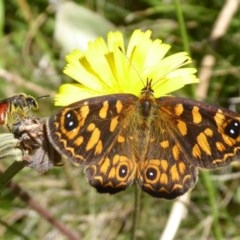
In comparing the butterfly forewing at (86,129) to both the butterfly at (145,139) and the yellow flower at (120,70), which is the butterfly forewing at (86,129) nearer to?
the butterfly at (145,139)

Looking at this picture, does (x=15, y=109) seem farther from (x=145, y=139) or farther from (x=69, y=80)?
(x=69, y=80)

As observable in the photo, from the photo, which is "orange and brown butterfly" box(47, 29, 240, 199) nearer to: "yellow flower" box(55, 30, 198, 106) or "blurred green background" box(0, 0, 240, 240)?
"yellow flower" box(55, 30, 198, 106)

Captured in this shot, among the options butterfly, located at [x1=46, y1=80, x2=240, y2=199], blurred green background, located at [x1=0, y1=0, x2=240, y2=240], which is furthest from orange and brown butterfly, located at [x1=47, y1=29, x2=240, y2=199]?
blurred green background, located at [x1=0, y1=0, x2=240, y2=240]

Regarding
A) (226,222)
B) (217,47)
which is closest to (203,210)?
(226,222)

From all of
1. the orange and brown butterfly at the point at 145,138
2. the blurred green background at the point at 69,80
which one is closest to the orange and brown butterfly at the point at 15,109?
A: the orange and brown butterfly at the point at 145,138

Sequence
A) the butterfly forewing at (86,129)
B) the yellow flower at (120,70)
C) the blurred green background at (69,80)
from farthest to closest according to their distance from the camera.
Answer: the blurred green background at (69,80)
the yellow flower at (120,70)
the butterfly forewing at (86,129)

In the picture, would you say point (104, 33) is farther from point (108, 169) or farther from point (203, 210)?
point (108, 169)
